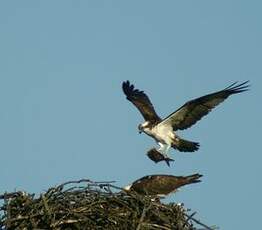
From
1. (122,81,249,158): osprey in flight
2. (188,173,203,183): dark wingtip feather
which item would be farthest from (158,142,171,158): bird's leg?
(188,173,203,183): dark wingtip feather

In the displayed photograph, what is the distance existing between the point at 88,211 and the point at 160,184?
1700mm

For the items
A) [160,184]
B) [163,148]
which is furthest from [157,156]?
[160,184]

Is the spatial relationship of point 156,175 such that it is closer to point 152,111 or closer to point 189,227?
point 189,227

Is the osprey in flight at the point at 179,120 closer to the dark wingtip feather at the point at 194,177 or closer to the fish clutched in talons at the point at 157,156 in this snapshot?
the fish clutched in talons at the point at 157,156

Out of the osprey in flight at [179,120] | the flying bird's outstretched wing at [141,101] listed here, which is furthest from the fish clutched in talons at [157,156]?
the flying bird's outstretched wing at [141,101]

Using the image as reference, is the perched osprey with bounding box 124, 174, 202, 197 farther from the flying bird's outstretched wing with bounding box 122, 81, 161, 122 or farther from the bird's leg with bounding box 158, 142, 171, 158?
the flying bird's outstretched wing with bounding box 122, 81, 161, 122

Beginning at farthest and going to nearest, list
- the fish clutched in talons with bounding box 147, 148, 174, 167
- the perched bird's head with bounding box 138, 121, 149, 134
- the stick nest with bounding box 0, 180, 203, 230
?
the perched bird's head with bounding box 138, 121, 149, 134, the fish clutched in talons with bounding box 147, 148, 174, 167, the stick nest with bounding box 0, 180, 203, 230

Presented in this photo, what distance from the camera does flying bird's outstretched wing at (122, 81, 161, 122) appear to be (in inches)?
712

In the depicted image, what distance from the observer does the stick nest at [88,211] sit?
471 inches

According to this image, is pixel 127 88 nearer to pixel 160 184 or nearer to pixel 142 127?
pixel 142 127

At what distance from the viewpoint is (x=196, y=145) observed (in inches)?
663

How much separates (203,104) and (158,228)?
484 cm

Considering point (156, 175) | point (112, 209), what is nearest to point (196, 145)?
point (156, 175)

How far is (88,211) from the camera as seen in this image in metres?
12.1
